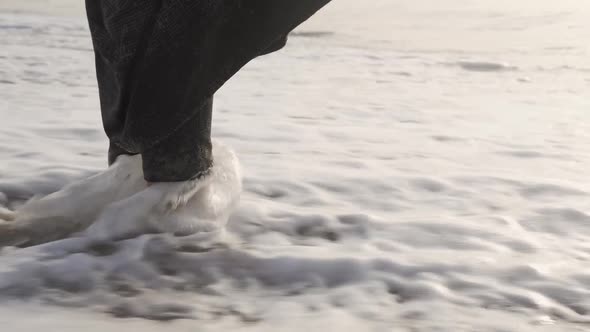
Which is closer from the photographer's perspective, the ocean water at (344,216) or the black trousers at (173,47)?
the ocean water at (344,216)

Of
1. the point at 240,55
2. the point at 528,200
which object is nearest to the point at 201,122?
the point at 240,55

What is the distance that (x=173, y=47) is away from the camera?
1489mm

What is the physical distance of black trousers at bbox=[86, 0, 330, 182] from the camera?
1.48 metres

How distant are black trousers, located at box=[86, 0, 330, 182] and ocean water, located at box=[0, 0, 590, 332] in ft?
0.92

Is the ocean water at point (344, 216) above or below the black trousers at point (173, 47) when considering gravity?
below

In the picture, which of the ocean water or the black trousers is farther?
the black trousers

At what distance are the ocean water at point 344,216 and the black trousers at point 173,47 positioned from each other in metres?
0.28

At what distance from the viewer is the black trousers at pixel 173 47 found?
1479 millimetres

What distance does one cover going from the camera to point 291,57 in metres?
5.79

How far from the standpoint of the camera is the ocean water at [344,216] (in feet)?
4.39

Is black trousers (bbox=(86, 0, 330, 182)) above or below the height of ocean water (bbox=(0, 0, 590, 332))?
above

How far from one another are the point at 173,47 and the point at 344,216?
0.63 metres

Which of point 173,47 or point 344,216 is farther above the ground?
point 173,47

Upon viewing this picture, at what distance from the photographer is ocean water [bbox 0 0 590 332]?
4.39 feet
